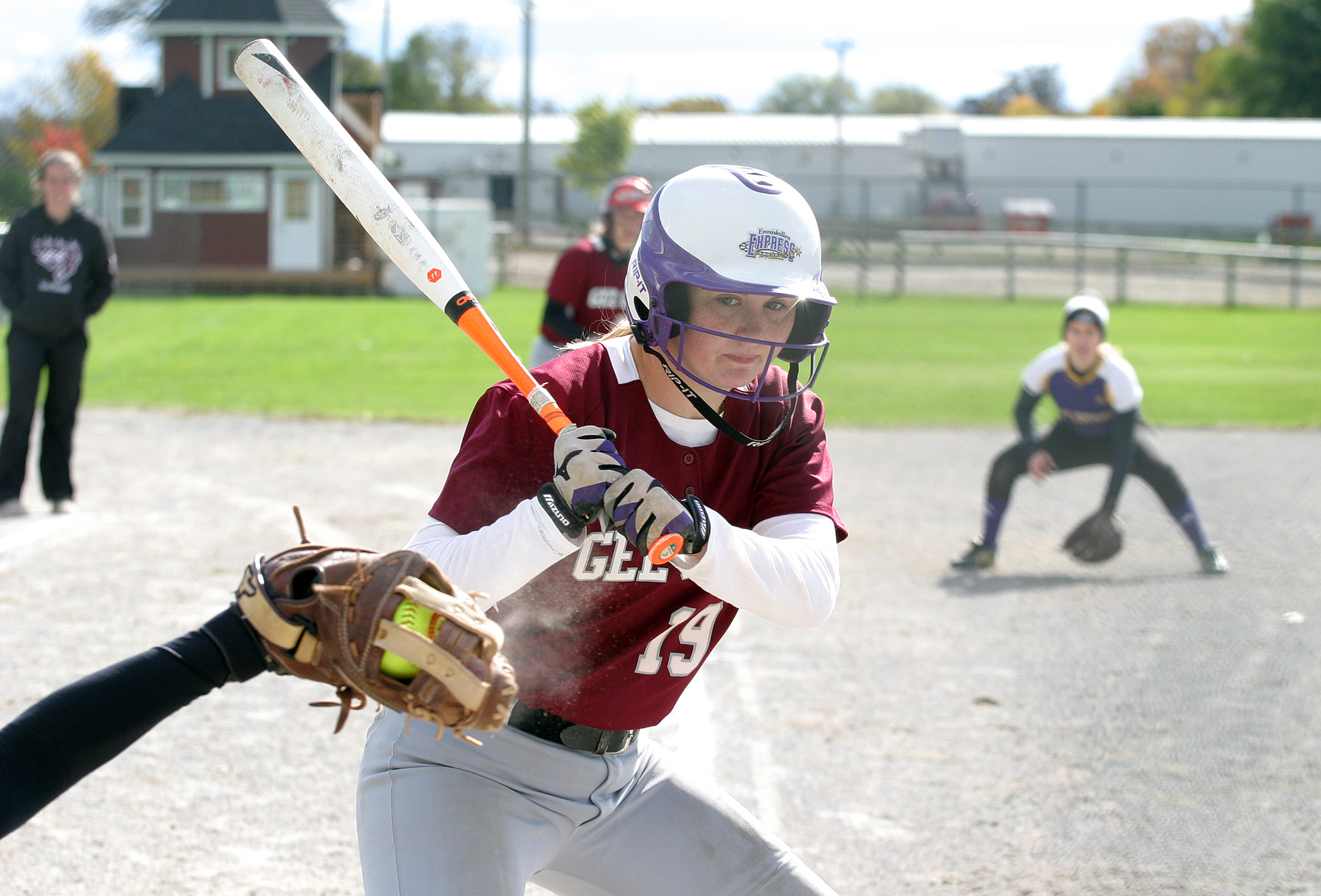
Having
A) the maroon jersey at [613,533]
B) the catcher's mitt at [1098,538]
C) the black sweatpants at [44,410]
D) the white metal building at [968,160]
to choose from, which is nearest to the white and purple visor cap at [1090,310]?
the catcher's mitt at [1098,538]

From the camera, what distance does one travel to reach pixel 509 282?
27969mm

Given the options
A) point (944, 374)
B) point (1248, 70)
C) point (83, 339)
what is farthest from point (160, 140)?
point (1248, 70)

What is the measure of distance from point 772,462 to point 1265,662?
3998 millimetres

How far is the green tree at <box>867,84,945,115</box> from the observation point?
9850cm

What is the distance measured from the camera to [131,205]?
29562 millimetres

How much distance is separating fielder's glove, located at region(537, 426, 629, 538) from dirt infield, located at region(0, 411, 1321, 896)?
2.95 ft

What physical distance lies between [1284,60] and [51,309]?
64.7 m

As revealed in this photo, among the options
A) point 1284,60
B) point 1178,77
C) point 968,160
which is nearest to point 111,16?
point 968,160

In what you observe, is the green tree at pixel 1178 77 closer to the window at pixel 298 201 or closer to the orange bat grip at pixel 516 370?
the window at pixel 298 201

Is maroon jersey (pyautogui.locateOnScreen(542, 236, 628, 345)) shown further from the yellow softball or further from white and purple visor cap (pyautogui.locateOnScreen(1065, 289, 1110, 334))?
the yellow softball

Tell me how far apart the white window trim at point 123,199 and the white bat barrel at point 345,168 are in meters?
29.0

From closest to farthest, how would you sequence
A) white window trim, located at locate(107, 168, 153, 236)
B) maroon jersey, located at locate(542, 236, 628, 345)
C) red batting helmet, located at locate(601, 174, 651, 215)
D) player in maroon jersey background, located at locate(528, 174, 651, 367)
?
red batting helmet, located at locate(601, 174, 651, 215), player in maroon jersey background, located at locate(528, 174, 651, 367), maroon jersey, located at locate(542, 236, 628, 345), white window trim, located at locate(107, 168, 153, 236)

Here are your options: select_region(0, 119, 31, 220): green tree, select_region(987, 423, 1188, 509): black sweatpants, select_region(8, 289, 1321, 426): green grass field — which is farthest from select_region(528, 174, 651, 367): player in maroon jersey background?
select_region(0, 119, 31, 220): green tree

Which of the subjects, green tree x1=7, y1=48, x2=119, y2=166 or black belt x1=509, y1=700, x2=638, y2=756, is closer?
black belt x1=509, y1=700, x2=638, y2=756
